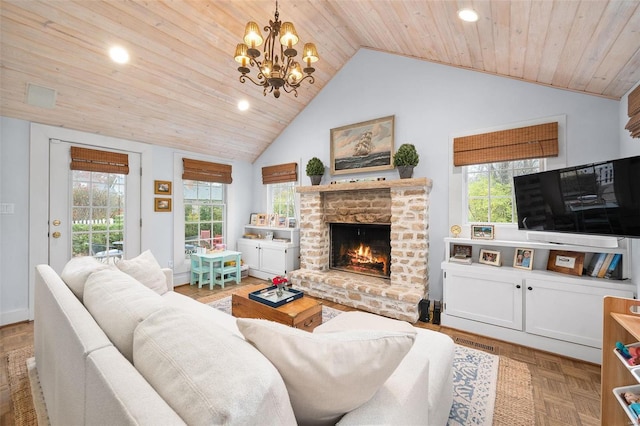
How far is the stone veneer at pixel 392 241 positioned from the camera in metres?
3.25

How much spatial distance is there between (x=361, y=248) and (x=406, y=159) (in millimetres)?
1447

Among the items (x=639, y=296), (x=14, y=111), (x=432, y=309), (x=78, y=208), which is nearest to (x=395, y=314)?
(x=432, y=309)

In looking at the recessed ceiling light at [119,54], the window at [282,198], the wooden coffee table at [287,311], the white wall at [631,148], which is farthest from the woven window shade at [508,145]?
the recessed ceiling light at [119,54]

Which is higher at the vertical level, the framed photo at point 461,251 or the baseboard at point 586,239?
the baseboard at point 586,239

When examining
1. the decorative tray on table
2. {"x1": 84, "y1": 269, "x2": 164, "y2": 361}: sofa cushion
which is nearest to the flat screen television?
the decorative tray on table

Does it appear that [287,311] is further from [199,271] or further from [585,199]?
[199,271]

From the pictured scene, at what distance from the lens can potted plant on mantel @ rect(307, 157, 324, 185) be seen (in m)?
4.17

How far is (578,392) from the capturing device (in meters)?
1.96

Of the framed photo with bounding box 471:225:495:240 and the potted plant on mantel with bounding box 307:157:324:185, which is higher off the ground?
the potted plant on mantel with bounding box 307:157:324:185

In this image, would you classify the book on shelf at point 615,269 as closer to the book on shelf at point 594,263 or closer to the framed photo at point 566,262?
the book on shelf at point 594,263

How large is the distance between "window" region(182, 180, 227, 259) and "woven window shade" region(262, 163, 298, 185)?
814 mm

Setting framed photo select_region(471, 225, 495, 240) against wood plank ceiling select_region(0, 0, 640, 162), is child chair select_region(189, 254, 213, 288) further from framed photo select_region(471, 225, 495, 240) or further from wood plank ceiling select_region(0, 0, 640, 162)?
framed photo select_region(471, 225, 495, 240)

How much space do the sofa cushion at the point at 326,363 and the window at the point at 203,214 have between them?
13.8ft

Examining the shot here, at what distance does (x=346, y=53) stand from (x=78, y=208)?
13.6 ft
